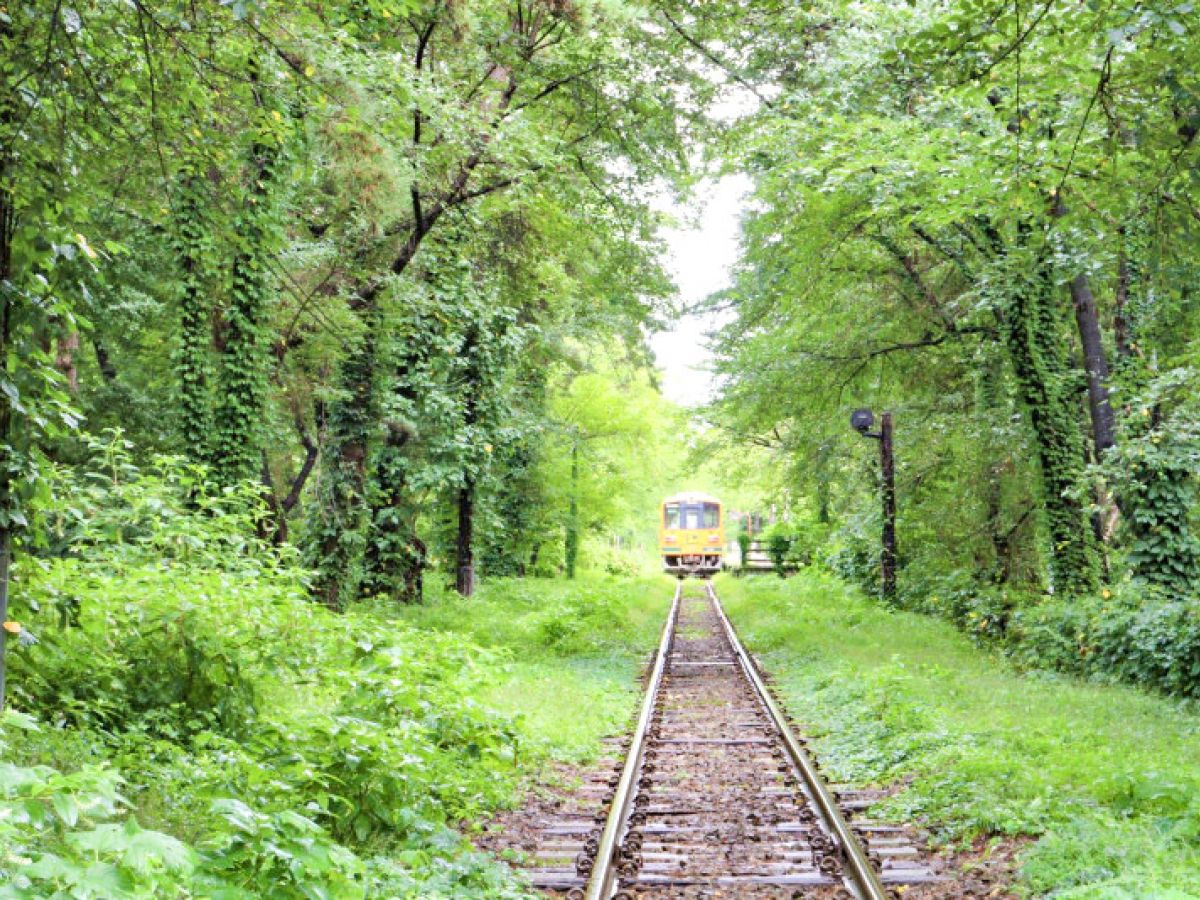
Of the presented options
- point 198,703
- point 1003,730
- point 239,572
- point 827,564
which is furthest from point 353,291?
point 827,564

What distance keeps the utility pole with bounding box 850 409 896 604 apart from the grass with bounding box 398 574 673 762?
188 inches

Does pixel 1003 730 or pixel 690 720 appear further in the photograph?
pixel 690 720

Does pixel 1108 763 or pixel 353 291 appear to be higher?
pixel 353 291

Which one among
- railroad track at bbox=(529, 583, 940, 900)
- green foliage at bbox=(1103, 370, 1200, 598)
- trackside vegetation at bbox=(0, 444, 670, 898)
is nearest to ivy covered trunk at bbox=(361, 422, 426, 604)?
trackside vegetation at bbox=(0, 444, 670, 898)

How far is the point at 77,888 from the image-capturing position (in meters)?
2.96

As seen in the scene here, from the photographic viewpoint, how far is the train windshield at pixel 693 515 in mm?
43531

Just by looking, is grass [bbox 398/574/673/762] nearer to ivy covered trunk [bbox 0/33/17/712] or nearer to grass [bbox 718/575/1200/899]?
grass [bbox 718/575/1200/899]

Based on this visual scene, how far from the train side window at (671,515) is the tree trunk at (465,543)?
23.6 metres

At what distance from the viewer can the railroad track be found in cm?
564

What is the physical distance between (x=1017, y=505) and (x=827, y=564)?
12.3m

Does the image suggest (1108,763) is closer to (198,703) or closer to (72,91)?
(198,703)

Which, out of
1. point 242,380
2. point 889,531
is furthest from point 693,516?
point 242,380

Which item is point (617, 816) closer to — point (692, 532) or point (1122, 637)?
point (1122, 637)

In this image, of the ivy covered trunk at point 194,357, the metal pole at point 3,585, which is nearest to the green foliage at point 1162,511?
the ivy covered trunk at point 194,357
